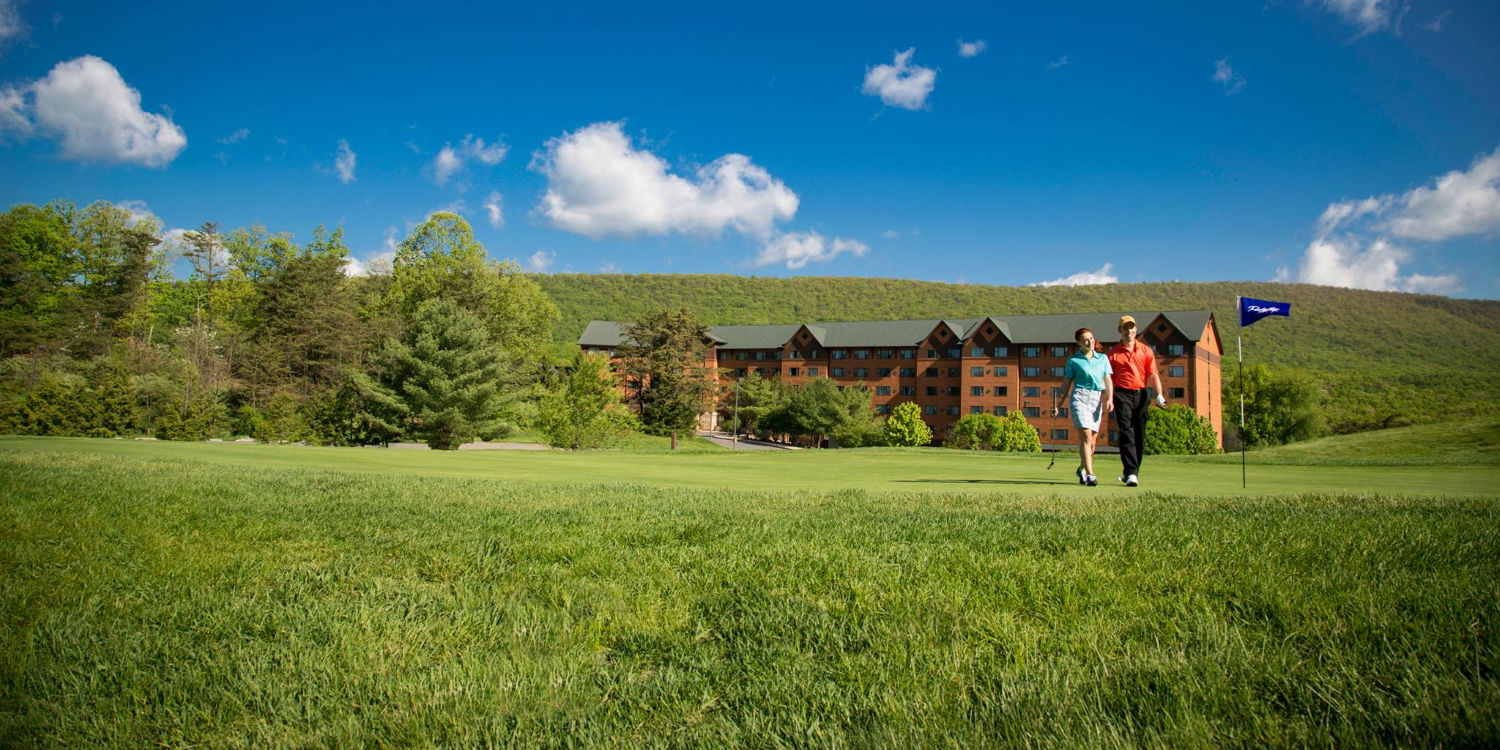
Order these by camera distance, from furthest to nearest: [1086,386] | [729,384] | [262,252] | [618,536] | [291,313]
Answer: [729,384] → [262,252] → [291,313] → [1086,386] → [618,536]

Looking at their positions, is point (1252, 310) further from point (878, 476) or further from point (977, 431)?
point (977, 431)

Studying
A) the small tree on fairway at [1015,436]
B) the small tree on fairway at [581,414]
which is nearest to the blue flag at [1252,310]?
the small tree on fairway at [581,414]

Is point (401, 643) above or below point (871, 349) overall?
below

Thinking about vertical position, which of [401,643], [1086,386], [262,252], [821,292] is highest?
[821,292]

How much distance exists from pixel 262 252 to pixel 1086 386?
264 feet

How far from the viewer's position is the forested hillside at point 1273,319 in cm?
9669

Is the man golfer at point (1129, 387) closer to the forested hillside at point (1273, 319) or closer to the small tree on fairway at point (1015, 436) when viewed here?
the small tree on fairway at point (1015, 436)

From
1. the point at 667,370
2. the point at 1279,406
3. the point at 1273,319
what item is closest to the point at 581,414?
the point at 667,370

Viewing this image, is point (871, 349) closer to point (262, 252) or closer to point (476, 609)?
point (262, 252)

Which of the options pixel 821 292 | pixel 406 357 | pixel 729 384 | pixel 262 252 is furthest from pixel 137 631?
pixel 821 292

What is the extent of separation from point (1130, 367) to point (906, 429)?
72.2 m

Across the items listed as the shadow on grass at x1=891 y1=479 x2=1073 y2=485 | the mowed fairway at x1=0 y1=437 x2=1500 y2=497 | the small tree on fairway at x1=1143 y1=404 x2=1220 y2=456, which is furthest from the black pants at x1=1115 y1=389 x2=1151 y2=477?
the small tree on fairway at x1=1143 y1=404 x2=1220 y2=456

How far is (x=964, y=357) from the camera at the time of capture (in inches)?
3765

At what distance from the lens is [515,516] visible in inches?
262
